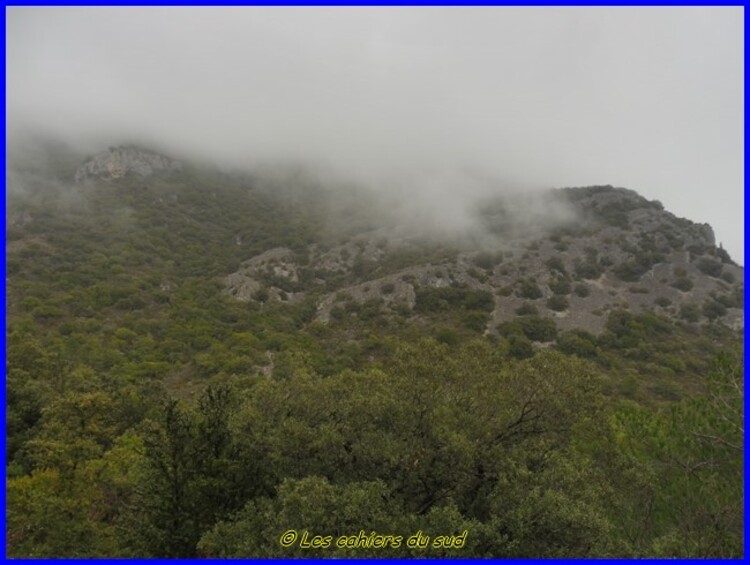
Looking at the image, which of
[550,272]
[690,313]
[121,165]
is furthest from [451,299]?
[121,165]

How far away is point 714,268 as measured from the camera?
115 metres

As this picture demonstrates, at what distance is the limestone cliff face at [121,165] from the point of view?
148 metres

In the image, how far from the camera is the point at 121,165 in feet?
505

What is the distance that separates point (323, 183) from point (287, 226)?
5529cm

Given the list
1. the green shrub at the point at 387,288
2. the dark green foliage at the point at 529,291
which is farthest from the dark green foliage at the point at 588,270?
the green shrub at the point at 387,288

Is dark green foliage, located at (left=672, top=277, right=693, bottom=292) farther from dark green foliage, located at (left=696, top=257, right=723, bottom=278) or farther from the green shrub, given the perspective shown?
the green shrub

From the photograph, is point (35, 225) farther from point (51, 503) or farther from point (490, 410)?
point (490, 410)

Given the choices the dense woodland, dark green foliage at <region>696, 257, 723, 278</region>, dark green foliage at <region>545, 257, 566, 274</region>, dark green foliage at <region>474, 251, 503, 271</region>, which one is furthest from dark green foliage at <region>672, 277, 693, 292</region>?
the dense woodland

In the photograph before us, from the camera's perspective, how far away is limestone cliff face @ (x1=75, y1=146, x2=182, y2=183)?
5812 inches

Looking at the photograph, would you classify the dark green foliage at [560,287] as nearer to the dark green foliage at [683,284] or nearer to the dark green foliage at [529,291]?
the dark green foliage at [529,291]

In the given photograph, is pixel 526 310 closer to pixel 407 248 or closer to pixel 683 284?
pixel 683 284

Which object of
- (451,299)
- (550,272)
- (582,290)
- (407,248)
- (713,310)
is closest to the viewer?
(713,310)

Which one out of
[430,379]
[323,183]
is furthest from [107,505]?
[323,183]

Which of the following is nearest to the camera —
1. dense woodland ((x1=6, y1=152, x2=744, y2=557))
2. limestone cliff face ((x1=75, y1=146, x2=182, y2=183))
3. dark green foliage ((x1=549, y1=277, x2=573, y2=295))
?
dense woodland ((x1=6, y1=152, x2=744, y2=557))
